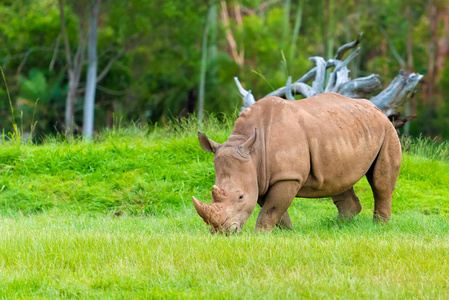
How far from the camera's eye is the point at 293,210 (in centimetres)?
877

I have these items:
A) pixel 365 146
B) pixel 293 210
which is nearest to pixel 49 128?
pixel 293 210

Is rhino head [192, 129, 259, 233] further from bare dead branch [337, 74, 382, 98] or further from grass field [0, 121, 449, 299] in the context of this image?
bare dead branch [337, 74, 382, 98]

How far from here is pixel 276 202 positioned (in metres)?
6.00

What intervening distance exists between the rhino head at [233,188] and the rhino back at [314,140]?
20 centimetres

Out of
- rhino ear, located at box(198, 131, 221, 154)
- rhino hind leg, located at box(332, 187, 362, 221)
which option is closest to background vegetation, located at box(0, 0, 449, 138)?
rhino hind leg, located at box(332, 187, 362, 221)

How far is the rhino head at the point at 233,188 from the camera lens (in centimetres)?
563

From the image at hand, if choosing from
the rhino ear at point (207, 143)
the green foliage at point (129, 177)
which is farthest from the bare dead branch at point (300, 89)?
the rhino ear at point (207, 143)

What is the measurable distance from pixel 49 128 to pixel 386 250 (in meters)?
23.1

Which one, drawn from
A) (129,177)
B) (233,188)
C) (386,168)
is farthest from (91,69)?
(233,188)

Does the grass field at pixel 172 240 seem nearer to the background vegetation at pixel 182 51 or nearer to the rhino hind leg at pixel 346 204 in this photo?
the rhino hind leg at pixel 346 204

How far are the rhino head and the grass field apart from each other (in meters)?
0.19

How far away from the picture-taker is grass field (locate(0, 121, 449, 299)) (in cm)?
434

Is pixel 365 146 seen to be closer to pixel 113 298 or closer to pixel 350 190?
pixel 350 190

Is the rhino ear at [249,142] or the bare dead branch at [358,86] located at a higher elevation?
the rhino ear at [249,142]
